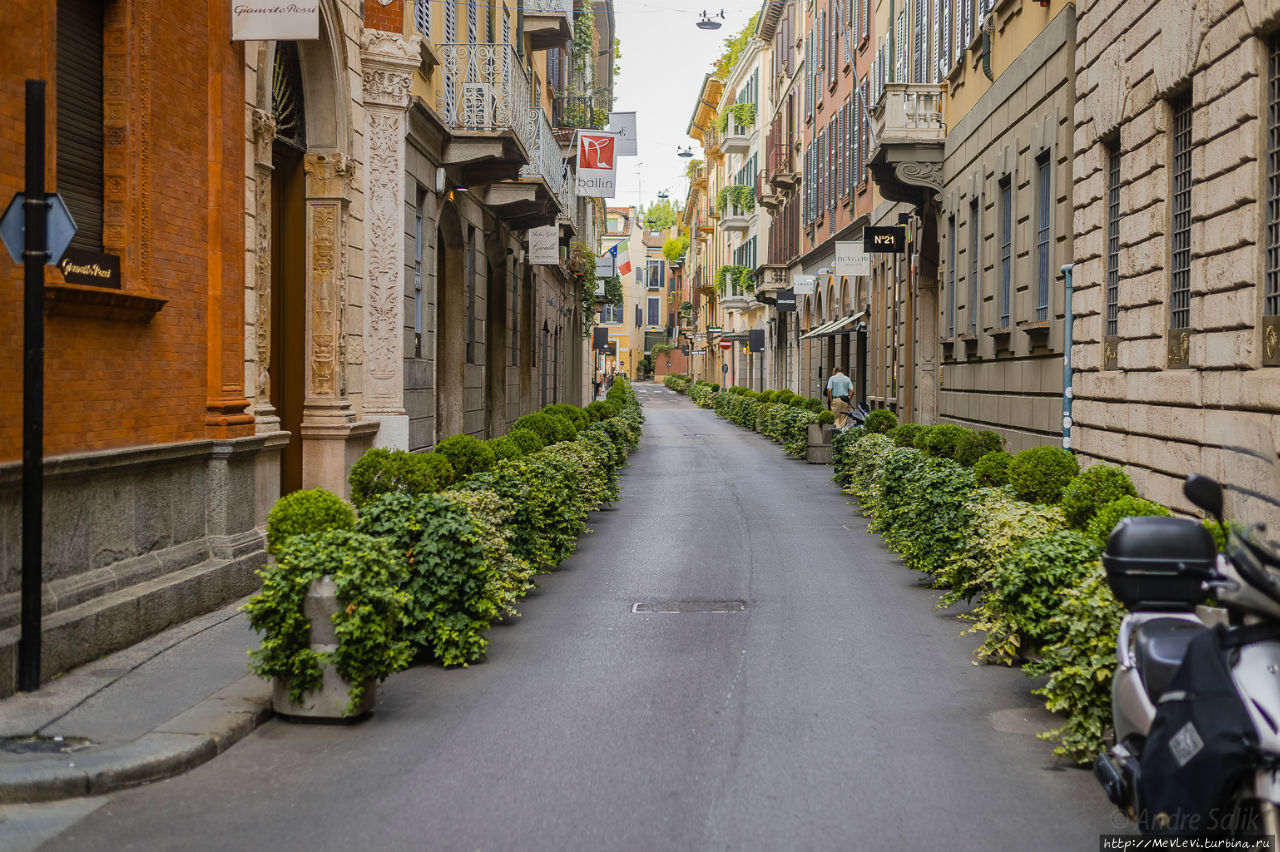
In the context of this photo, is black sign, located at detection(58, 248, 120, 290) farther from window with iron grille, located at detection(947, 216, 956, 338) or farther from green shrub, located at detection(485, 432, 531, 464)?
window with iron grille, located at detection(947, 216, 956, 338)

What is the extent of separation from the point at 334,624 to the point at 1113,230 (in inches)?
403

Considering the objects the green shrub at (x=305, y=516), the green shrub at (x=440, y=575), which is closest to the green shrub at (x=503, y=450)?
the green shrub at (x=305, y=516)

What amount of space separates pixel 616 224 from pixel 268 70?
411ft

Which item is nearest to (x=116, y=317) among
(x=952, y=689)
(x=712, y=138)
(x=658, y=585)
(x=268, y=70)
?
(x=268, y=70)

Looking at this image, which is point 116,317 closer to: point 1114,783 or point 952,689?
point 952,689

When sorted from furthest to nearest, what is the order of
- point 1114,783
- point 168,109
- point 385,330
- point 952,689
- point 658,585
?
1. point 385,330
2. point 658,585
3. point 168,109
4. point 952,689
5. point 1114,783

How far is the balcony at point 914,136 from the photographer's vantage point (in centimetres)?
2334

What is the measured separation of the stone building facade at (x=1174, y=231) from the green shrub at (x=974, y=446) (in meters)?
1.02

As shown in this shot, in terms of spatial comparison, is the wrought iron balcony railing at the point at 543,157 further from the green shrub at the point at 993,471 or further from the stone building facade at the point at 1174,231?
the green shrub at the point at 993,471

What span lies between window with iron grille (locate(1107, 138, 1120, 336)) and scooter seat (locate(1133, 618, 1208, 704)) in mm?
9698

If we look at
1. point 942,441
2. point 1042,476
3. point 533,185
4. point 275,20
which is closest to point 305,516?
point 275,20

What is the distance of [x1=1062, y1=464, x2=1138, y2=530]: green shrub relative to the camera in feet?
30.9

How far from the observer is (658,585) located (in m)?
11.3

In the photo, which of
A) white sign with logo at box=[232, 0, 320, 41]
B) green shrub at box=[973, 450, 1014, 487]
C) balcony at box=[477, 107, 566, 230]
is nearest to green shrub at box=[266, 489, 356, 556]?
white sign with logo at box=[232, 0, 320, 41]
